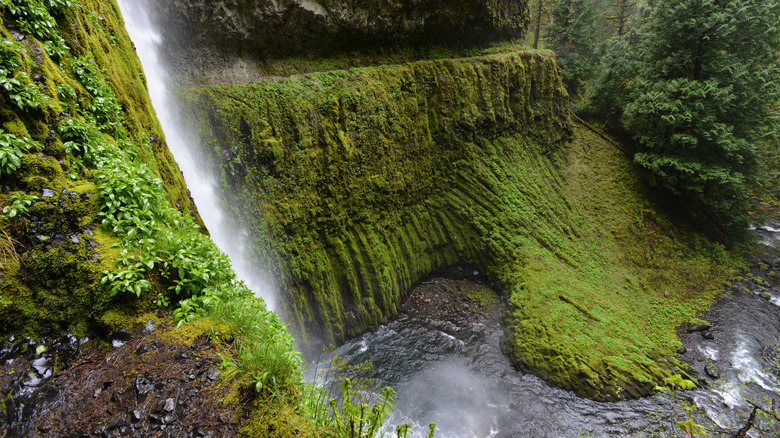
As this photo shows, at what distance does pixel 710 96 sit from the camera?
14.1 metres

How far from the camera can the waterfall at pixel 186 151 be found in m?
9.05

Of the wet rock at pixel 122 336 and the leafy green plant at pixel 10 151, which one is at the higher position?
the leafy green plant at pixel 10 151

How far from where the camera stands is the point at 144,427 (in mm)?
2564

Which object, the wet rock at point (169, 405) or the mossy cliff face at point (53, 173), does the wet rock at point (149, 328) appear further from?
the wet rock at point (169, 405)

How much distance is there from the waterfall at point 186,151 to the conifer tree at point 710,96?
1806 centimetres

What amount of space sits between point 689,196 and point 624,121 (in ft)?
15.9

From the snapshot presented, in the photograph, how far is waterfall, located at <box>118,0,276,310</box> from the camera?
905 cm

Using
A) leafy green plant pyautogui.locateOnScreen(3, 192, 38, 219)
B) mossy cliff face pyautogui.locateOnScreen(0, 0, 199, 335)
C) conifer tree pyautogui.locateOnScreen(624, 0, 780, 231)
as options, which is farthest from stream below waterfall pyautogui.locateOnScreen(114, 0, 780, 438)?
leafy green plant pyautogui.locateOnScreen(3, 192, 38, 219)

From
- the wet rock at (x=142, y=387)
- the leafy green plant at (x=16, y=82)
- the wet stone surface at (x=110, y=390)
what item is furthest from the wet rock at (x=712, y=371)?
the leafy green plant at (x=16, y=82)

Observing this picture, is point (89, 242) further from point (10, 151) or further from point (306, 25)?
point (306, 25)

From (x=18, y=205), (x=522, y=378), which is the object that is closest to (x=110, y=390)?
(x=18, y=205)

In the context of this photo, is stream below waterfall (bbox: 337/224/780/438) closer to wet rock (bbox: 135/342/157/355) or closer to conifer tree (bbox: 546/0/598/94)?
wet rock (bbox: 135/342/157/355)

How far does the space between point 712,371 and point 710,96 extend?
1122cm

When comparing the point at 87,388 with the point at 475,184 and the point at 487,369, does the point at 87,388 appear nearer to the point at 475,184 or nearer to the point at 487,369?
the point at 487,369
